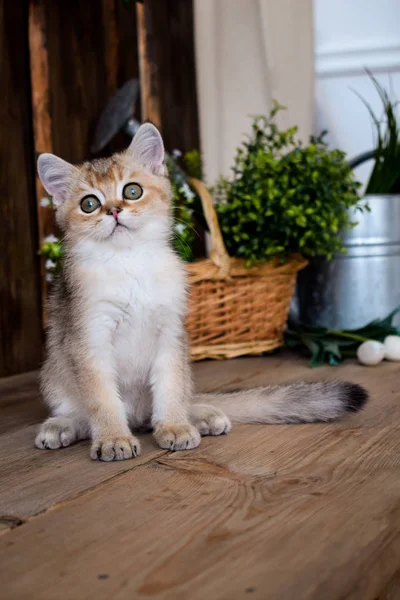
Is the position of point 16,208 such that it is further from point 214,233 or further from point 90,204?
point 90,204

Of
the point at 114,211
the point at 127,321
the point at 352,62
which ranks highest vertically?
the point at 352,62

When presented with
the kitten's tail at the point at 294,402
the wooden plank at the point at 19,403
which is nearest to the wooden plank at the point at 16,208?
the wooden plank at the point at 19,403

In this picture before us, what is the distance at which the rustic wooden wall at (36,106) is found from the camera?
8.44ft

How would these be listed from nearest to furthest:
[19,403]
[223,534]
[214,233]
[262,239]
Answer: [223,534] < [19,403] < [214,233] < [262,239]

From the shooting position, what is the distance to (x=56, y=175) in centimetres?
166

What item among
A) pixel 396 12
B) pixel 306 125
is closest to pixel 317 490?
pixel 306 125

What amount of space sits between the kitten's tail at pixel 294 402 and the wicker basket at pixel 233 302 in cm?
88

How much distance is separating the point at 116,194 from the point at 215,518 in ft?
2.56

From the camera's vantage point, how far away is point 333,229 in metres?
2.64

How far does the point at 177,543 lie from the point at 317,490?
31 cm

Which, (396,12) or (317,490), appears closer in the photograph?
(317,490)

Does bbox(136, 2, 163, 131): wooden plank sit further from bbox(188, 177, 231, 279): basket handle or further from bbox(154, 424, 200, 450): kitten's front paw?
bbox(154, 424, 200, 450): kitten's front paw

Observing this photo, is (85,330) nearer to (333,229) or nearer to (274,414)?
(274,414)

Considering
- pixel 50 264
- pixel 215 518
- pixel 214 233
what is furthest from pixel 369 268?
pixel 215 518
